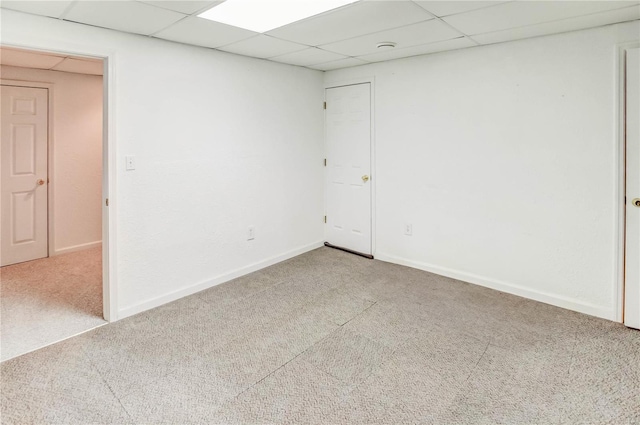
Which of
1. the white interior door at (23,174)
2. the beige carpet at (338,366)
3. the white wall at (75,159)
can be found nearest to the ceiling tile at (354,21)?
the beige carpet at (338,366)

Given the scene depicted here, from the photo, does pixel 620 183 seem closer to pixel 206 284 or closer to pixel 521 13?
pixel 521 13

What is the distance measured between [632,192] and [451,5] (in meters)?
1.91

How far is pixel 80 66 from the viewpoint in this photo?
14.2 ft

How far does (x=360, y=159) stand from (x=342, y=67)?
3.62ft

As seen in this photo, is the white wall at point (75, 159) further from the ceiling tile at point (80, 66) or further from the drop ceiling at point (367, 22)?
the drop ceiling at point (367, 22)

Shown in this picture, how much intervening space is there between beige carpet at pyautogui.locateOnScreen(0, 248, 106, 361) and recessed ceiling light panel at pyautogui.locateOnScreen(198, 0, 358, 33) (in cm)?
248

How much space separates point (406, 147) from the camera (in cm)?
410

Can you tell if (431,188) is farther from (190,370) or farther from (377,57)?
(190,370)

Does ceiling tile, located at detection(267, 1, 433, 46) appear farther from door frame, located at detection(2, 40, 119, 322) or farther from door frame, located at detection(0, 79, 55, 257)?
door frame, located at detection(0, 79, 55, 257)

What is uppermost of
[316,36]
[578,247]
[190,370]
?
[316,36]

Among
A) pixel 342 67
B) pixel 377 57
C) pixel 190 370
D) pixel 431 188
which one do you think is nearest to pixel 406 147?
pixel 431 188

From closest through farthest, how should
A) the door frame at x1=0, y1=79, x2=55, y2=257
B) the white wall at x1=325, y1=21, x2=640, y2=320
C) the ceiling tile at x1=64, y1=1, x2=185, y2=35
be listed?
the ceiling tile at x1=64, y1=1, x2=185, y2=35 → the white wall at x1=325, y1=21, x2=640, y2=320 → the door frame at x1=0, y1=79, x2=55, y2=257

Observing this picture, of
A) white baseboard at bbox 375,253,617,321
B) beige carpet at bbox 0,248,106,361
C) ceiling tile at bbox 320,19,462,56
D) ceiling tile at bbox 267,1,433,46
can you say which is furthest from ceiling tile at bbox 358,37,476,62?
beige carpet at bbox 0,248,106,361

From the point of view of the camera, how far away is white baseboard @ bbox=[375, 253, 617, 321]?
304 cm
